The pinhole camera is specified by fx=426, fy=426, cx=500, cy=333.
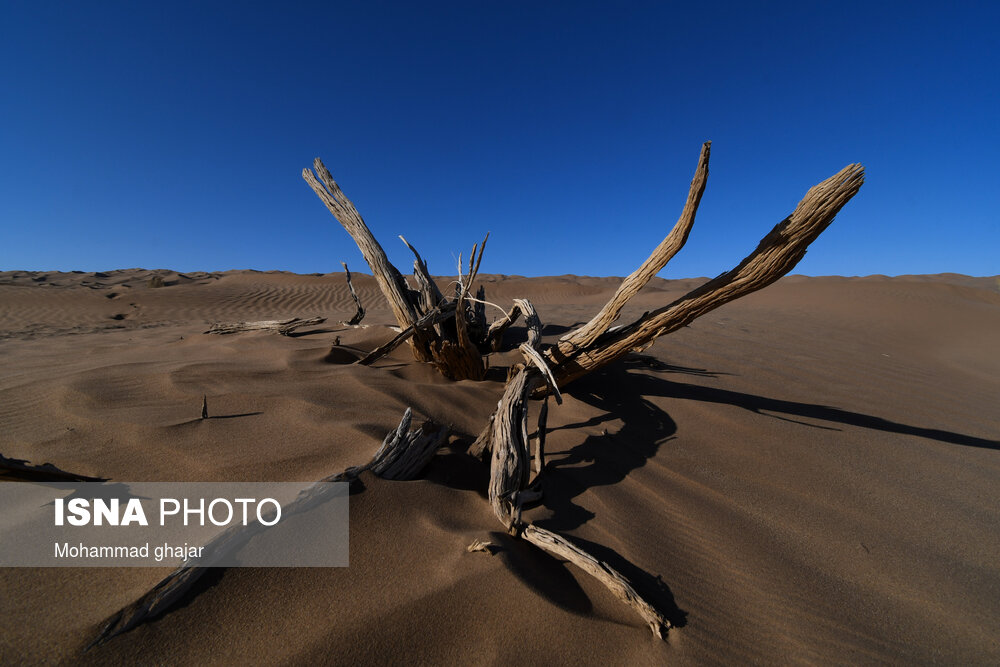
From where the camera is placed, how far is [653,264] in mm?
2250

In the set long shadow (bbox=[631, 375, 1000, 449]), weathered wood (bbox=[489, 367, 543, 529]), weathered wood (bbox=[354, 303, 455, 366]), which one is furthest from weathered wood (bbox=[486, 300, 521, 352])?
weathered wood (bbox=[489, 367, 543, 529])

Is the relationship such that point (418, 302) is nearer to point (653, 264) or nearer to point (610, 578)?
point (653, 264)

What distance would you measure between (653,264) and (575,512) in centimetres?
131

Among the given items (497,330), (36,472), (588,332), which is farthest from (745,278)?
(36,472)

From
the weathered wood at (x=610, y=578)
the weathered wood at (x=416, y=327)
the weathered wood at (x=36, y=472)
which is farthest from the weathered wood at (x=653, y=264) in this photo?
the weathered wood at (x=36, y=472)

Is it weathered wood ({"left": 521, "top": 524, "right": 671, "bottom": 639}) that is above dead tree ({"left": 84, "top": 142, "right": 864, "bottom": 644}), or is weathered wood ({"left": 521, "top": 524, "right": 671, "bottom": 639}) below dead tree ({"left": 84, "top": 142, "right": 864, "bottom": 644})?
below

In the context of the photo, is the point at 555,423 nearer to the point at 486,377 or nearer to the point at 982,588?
the point at 486,377

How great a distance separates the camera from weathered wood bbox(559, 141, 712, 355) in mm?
1894

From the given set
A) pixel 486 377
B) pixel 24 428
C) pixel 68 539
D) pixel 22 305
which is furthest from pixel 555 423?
pixel 22 305

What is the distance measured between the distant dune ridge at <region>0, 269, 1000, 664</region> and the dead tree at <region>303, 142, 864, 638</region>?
104 millimetres

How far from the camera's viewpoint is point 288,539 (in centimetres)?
135

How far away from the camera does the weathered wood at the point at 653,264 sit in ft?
6.21

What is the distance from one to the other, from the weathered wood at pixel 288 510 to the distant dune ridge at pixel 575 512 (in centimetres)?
4

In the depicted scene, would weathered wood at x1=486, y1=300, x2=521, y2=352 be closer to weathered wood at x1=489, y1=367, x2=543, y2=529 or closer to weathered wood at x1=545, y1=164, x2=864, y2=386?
weathered wood at x1=545, y1=164, x2=864, y2=386
